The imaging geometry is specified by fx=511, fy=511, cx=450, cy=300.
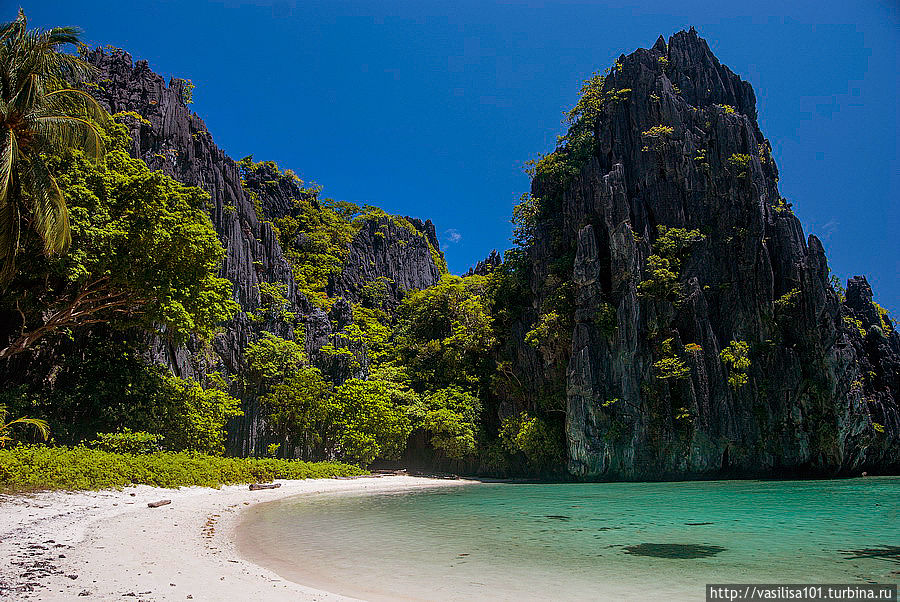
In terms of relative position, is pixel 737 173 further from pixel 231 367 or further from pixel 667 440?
pixel 231 367

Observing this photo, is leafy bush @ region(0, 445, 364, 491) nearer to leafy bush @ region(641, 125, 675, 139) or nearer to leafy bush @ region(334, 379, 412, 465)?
leafy bush @ region(334, 379, 412, 465)

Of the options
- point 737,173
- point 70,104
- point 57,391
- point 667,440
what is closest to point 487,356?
point 667,440

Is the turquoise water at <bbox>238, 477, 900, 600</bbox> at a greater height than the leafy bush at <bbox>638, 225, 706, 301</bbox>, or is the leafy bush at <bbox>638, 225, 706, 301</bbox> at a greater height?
the leafy bush at <bbox>638, 225, 706, 301</bbox>

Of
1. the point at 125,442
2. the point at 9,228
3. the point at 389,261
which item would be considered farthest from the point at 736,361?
the point at 389,261

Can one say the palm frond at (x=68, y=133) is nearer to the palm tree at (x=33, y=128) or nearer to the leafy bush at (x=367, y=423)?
the palm tree at (x=33, y=128)

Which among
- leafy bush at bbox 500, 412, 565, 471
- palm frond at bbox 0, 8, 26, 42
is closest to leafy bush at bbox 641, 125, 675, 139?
leafy bush at bbox 500, 412, 565, 471

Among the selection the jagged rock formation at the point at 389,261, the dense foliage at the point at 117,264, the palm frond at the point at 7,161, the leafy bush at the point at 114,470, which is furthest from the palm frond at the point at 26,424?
the jagged rock formation at the point at 389,261

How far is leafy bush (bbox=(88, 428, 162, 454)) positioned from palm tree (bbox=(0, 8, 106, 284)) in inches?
245

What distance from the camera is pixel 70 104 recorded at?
14125mm

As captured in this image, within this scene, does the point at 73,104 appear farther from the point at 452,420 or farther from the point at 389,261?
the point at 389,261

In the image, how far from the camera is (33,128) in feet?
40.5

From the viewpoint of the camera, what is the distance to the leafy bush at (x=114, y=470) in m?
10.9

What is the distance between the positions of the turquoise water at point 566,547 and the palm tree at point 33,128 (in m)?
8.65

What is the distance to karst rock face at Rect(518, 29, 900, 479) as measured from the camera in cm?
2797
